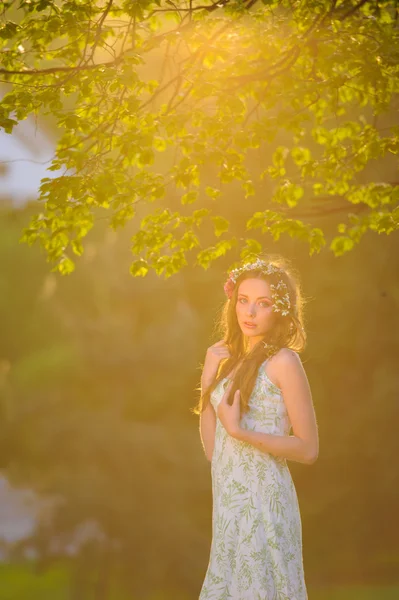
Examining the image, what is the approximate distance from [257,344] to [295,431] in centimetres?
54

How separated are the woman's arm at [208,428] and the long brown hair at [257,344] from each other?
4cm

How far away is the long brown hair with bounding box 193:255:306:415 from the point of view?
405 centimetres

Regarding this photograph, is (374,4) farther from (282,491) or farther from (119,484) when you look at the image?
(119,484)

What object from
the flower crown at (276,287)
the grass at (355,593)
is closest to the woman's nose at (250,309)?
the flower crown at (276,287)

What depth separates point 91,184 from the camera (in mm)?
6160

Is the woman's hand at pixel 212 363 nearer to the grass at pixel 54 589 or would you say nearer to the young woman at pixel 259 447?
the young woman at pixel 259 447

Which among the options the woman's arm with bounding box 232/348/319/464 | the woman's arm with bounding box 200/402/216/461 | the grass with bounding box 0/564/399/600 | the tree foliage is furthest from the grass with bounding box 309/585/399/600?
the woman's arm with bounding box 232/348/319/464

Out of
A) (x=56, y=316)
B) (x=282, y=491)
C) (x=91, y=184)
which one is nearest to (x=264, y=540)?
(x=282, y=491)

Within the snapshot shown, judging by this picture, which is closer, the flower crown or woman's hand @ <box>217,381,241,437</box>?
woman's hand @ <box>217,381,241,437</box>

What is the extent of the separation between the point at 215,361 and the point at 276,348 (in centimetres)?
36

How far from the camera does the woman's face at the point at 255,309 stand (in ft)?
13.9

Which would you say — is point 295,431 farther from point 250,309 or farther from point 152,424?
point 152,424

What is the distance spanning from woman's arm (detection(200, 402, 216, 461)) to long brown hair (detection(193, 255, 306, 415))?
37mm

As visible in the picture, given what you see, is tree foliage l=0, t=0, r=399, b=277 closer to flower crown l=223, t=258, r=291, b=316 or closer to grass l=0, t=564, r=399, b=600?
flower crown l=223, t=258, r=291, b=316
